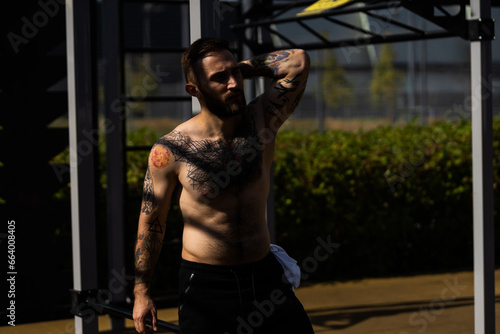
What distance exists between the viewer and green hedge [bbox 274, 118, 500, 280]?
7418 millimetres

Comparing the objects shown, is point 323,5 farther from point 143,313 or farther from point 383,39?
point 143,313

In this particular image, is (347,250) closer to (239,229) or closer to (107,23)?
(107,23)

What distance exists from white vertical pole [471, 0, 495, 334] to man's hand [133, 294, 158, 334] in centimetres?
215

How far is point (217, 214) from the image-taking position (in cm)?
284

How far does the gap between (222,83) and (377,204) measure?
518 cm

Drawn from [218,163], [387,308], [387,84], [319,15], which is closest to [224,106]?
[218,163]

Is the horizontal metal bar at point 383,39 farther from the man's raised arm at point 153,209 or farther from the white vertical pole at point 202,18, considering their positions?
the man's raised arm at point 153,209

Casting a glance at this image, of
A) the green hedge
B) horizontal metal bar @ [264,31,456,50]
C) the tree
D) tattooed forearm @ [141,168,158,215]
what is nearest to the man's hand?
tattooed forearm @ [141,168,158,215]

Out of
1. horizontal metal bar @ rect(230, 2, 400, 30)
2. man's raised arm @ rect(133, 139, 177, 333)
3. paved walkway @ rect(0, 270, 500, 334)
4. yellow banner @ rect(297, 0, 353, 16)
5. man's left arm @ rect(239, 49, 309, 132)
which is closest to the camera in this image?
man's raised arm @ rect(133, 139, 177, 333)

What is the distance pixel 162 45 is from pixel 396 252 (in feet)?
11.5

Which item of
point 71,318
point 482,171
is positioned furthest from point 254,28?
point 71,318

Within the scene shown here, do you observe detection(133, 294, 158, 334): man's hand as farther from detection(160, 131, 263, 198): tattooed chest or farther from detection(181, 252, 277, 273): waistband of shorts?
detection(160, 131, 263, 198): tattooed chest

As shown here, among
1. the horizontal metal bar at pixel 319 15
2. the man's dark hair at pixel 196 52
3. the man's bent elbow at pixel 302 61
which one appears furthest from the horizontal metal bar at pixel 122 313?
the horizontal metal bar at pixel 319 15

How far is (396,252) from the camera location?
7.86 metres
